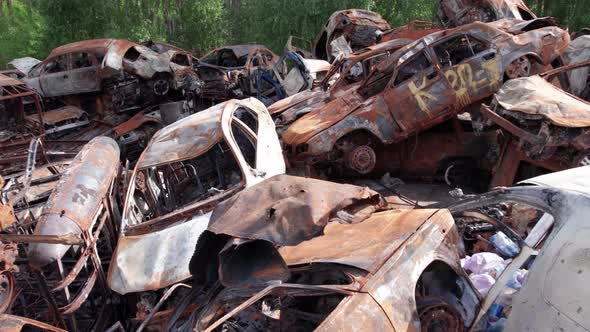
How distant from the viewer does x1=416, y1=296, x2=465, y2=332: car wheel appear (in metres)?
3.03

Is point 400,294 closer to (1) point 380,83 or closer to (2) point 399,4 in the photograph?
(1) point 380,83

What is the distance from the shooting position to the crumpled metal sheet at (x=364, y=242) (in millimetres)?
3143

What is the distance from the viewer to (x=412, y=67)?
7.83 metres

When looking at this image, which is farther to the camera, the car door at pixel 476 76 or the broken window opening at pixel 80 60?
the broken window opening at pixel 80 60

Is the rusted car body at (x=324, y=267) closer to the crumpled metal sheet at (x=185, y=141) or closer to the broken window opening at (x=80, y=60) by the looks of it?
the crumpled metal sheet at (x=185, y=141)

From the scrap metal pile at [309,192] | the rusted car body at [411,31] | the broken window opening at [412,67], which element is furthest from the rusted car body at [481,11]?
the broken window opening at [412,67]

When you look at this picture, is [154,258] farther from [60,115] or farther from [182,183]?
[60,115]

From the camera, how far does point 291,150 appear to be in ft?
25.6

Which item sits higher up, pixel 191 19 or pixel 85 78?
pixel 191 19

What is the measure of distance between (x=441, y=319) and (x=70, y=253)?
3953mm

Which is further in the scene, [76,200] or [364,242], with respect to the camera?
[76,200]

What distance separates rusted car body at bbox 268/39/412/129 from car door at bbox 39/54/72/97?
5646mm

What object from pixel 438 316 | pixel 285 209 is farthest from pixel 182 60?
pixel 438 316

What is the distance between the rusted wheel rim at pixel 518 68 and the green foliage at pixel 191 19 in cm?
1029
